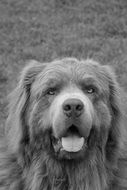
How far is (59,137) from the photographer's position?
5.94 m

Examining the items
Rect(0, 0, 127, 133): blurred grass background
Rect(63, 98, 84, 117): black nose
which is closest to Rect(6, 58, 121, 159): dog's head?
Rect(63, 98, 84, 117): black nose

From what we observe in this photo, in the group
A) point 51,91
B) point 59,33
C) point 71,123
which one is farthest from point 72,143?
point 59,33

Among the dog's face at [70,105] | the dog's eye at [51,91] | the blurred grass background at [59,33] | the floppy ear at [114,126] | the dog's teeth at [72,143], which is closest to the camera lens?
the dog's face at [70,105]

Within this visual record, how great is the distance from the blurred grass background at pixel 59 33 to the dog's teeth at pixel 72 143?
3.54 metres

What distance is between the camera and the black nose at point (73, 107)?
5684 millimetres

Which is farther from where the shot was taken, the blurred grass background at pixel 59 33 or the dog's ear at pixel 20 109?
the blurred grass background at pixel 59 33

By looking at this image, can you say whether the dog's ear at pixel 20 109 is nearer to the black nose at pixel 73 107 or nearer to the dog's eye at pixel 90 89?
the dog's eye at pixel 90 89

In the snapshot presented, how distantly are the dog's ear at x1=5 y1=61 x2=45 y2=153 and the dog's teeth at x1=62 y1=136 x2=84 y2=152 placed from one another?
23.3 inches

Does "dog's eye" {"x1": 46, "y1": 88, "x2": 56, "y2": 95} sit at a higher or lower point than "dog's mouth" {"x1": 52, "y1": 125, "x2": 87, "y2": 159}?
higher

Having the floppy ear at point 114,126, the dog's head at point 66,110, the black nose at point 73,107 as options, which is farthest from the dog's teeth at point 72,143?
the floppy ear at point 114,126

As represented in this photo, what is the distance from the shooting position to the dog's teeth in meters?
5.91

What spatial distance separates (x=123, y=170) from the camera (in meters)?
6.51

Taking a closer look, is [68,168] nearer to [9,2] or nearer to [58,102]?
[58,102]

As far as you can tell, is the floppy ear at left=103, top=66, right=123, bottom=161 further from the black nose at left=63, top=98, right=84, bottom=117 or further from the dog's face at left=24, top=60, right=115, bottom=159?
the black nose at left=63, top=98, right=84, bottom=117
